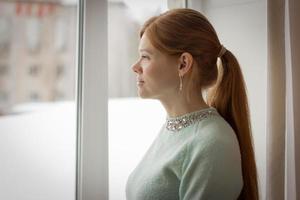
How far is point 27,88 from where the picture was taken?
3.57ft

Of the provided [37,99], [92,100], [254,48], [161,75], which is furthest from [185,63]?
[254,48]

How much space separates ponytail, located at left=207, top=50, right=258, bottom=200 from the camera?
98 cm

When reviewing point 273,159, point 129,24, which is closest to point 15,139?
point 129,24

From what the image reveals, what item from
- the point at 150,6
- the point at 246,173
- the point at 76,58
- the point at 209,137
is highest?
the point at 150,6

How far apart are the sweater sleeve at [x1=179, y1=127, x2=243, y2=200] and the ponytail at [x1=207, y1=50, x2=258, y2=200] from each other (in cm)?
16

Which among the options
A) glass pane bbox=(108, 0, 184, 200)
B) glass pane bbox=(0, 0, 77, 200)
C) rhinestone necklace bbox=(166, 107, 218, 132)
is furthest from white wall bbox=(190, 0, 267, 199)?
glass pane bbox=(0, 0, 77, 200)

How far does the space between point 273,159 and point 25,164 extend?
0.90m

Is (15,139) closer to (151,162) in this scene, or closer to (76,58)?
(76,58)

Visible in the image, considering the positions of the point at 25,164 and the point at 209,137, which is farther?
the point at 25,164

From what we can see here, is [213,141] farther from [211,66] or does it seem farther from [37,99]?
[37,99]

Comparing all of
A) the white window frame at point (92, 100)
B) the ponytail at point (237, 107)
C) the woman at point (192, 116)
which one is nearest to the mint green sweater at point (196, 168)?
the woman at point (192, 116)

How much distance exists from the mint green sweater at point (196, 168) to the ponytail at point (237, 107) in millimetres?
103

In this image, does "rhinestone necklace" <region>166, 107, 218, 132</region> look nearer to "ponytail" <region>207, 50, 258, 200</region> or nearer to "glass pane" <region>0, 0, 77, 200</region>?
"ponytail" <region>207, 50, 258, 200</region>

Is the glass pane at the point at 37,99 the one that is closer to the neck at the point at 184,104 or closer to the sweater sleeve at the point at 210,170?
the neck at the point at 184,104
